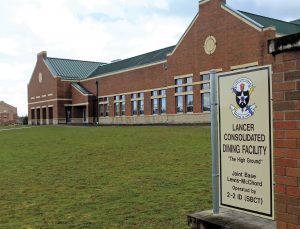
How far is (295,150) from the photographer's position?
12.1 feet

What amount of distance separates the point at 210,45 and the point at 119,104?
2074 centimetres

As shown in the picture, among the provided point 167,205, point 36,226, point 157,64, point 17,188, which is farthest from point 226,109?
point 157,64

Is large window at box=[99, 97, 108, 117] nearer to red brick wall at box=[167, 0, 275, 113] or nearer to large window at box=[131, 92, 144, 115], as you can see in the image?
large window at box=[131, 92, 144, 115]

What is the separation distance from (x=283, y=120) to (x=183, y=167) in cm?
758

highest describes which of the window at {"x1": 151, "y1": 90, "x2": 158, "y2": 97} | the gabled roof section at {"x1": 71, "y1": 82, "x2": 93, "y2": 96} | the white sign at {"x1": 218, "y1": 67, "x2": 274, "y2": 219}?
the gabled roof section at {"x1": 71, "y1": 82, "x2": 93, "y2": 96}

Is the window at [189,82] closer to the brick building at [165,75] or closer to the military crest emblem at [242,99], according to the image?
the brick building at [165,75]

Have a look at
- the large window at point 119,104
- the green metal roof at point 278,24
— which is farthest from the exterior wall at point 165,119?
the green metal roof at point 278,24

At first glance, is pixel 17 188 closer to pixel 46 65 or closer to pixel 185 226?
pixel 185 226

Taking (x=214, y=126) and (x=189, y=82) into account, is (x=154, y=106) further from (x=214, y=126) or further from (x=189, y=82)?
(x=214, y=126)

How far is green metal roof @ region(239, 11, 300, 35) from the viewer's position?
38.3 meters

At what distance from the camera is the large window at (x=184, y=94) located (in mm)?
43125

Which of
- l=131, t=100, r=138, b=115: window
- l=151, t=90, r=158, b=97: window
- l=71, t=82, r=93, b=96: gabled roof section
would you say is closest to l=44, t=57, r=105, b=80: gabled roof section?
Answer: l=71, t=82, r=93, b=96: gabled roof section

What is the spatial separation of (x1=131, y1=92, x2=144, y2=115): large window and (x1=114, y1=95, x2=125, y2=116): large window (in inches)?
101

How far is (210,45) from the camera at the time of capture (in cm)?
3997
